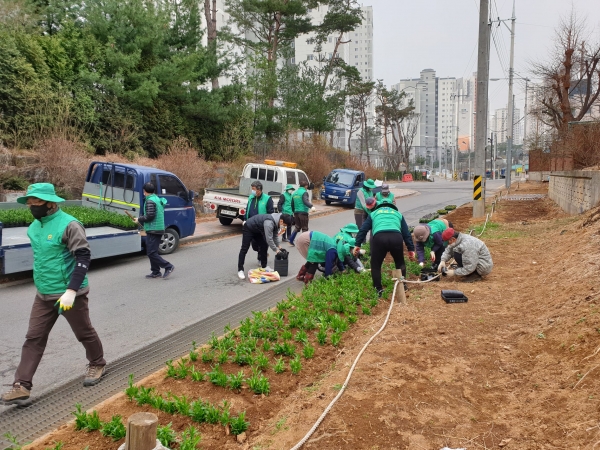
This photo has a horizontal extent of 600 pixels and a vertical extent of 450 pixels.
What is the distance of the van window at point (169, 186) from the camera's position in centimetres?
1235

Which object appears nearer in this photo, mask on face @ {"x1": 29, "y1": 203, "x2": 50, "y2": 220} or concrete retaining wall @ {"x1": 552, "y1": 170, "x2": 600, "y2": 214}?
mask on face @ {"x1": 29, "y1": 203, "x2": 50, "y2": 220}

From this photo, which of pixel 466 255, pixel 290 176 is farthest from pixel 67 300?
pixel 290 176

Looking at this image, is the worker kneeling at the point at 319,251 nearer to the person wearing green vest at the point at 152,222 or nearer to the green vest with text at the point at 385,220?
the green vest with text at the point at 385,220

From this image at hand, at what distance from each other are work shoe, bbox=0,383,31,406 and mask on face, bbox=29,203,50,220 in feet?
5.10

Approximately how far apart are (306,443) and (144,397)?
60.6 inches

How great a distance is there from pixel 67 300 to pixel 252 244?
5512 millimetres

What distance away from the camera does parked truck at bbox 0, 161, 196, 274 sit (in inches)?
411

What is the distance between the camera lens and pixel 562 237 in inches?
444

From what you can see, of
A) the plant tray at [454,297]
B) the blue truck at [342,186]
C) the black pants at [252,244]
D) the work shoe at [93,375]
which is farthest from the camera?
the blue truck at [342,186]

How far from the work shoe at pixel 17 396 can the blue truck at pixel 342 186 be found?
22523 mm

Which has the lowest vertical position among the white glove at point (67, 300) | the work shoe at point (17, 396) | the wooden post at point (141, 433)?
the work shoe at point (17, 396)

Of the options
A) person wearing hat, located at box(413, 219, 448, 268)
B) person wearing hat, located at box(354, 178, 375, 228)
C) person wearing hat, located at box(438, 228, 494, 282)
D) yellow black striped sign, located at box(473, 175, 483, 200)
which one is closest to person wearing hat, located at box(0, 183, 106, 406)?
person wearing hat, located at box(438, 228, 494, 282)

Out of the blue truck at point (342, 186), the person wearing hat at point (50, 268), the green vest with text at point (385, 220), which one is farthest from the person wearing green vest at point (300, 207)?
the blue truck at point (342, 186)

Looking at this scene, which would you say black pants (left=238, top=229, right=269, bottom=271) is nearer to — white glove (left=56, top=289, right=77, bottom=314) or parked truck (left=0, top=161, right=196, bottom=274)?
parked truck (left=0, top=161, right=196, bottom=274)
